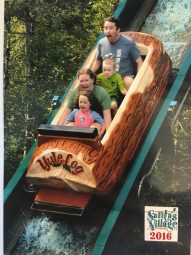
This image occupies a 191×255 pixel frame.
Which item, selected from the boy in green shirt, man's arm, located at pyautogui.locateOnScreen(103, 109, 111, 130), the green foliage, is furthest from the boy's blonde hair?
man's arm, located at pyautogui.locateOnScreen(103, 109, 111, 130)

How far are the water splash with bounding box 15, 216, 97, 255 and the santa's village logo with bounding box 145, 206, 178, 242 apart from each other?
27 cm

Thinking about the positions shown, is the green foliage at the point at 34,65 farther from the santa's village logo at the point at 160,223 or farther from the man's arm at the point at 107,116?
the santa's village logo at the point at 160,223

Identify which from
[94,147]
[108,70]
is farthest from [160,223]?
[108,70]

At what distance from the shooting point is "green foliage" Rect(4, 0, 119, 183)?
9.80ft

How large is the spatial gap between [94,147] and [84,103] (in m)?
0.25

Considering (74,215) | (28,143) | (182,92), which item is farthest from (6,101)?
(182,92)

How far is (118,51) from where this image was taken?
A: 2963 mm

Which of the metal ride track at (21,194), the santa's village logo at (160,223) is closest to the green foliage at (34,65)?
the metal ride track at (21,194)

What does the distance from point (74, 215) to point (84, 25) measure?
947 mm

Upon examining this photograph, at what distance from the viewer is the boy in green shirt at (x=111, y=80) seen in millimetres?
2928

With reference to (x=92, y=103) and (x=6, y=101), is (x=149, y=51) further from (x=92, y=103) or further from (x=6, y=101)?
(x=6, y=101)

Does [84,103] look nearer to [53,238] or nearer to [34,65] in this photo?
[34,65]

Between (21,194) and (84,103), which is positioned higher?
(84,103)

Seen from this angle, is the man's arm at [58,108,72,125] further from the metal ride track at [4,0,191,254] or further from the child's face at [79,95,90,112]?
the metal ride track at [4,0,191,254]
